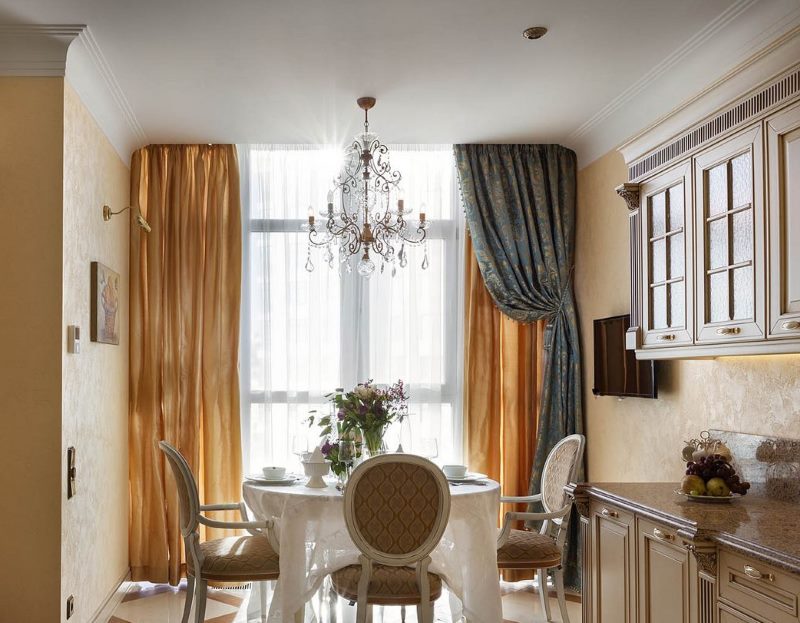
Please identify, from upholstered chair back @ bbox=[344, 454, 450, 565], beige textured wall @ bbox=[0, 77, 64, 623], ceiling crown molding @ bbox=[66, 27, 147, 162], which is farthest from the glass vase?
ceiling crown molding @ bbox=[66, 27, 147, 162]

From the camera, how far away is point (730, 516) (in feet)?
8.86

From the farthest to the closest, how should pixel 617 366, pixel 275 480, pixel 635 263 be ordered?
pixel 617 366 → pixel 275 480 → pixel 635 263

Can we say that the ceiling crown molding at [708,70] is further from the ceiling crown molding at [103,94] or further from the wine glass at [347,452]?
the ceiling crown molding at [103,94]

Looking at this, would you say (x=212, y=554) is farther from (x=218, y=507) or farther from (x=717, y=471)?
(x=717, y=471)

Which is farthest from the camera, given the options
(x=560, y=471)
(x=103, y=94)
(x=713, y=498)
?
(x=560, y=471)

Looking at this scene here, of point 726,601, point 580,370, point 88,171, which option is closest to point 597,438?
point 580,370

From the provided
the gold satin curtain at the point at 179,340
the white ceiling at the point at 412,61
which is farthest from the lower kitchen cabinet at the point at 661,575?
the gold satin curtain at the point at 179,340

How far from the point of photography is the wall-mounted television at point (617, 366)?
13.6ft

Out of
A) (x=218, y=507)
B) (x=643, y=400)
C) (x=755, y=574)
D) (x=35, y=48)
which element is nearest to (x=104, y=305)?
(x=218, y=507)

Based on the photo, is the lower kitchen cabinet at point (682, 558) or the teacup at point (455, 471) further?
the teacup at point (455, 471)

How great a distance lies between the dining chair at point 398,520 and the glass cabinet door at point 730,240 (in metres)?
1.28

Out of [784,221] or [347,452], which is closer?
[784,221]

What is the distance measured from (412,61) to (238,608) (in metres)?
3.18

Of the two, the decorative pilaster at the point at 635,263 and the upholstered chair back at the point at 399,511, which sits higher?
the decorative pilaster at the point at 635,263
